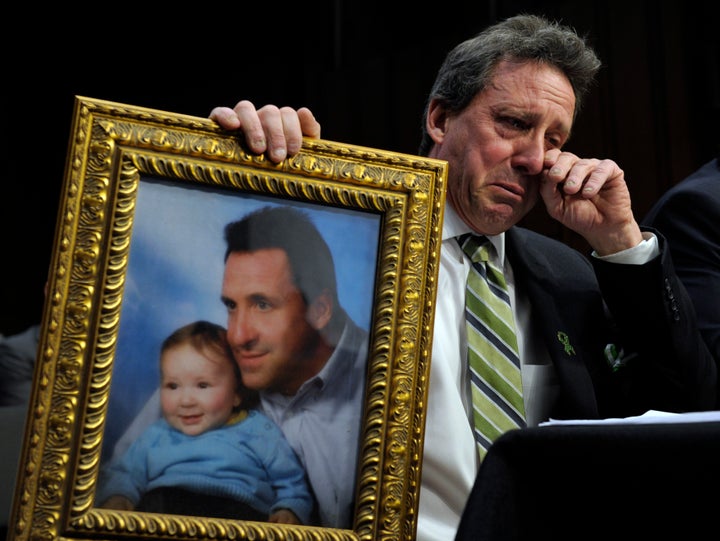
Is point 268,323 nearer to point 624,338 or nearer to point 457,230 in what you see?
point 457,230

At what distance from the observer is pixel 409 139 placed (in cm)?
371

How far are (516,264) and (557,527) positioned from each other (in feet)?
2.64

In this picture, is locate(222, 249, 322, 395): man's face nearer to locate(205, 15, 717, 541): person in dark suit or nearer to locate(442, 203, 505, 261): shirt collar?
locate(205, 15, 717, 541): person in dark suit

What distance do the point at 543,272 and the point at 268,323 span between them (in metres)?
0.69

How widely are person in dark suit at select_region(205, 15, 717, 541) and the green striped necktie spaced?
35 millimetres

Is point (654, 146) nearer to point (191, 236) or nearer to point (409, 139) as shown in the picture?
point (409, 139)

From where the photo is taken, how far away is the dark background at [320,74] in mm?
2984

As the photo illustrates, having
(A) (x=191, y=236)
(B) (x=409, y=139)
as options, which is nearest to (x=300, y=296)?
(A) (x=191, y=236)

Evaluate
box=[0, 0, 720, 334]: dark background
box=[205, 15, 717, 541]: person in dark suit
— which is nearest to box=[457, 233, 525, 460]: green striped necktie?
box=[205, 15, 717, 541]: person in dark suit

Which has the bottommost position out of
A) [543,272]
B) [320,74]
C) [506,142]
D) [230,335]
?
[230,335]

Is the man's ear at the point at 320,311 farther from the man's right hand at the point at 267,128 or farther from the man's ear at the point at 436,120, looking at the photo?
the man's ear at the point at 436,120

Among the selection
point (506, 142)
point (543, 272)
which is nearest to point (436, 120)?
point (506, 142)

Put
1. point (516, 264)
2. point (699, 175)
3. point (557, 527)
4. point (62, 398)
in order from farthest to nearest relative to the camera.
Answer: point (699, 175) → point (516, 264) → point (62, 398) → point (557, 527)

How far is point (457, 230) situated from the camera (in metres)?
1.69
